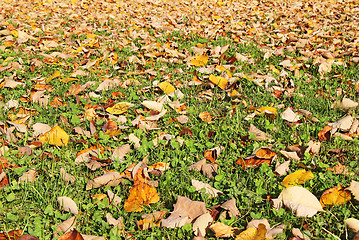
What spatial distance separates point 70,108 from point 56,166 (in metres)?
0.87

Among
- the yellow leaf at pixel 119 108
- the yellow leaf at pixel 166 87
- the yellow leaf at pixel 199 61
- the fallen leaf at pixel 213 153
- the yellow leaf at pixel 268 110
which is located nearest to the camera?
the fallen leaf at pixel 213 153

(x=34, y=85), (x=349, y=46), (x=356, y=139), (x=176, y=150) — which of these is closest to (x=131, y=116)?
(x=176, y=150)

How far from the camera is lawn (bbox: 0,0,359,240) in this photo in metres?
1.86

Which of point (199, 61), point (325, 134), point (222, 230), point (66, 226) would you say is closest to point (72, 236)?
point (66, 226)

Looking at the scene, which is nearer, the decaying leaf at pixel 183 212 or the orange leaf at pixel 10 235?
the orange leaf at pixel 10 235

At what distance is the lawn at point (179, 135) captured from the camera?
1.86 m

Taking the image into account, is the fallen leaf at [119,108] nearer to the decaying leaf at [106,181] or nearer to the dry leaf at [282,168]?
the decaying leaf at [106,181]

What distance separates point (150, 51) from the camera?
430cm

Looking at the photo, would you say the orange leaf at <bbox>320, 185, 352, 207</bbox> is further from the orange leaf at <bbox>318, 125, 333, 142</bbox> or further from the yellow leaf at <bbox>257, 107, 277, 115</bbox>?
the yellow leaf at <bbox>257, 107, 277, 115</bbox>

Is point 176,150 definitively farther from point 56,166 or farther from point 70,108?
point 70,108

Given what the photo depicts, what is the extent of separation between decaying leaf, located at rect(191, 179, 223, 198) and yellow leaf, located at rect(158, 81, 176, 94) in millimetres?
1305

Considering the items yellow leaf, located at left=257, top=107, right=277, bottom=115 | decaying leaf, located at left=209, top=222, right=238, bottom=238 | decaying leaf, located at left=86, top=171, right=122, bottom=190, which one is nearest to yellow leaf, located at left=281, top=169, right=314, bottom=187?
decaying leaf, located at left=209, top=222, right=238, bottom=238

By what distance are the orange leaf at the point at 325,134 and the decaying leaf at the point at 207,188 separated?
1.02 metres

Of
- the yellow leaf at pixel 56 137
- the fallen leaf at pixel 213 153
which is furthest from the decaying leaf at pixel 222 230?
the yellow leaf at pixel 56 137
